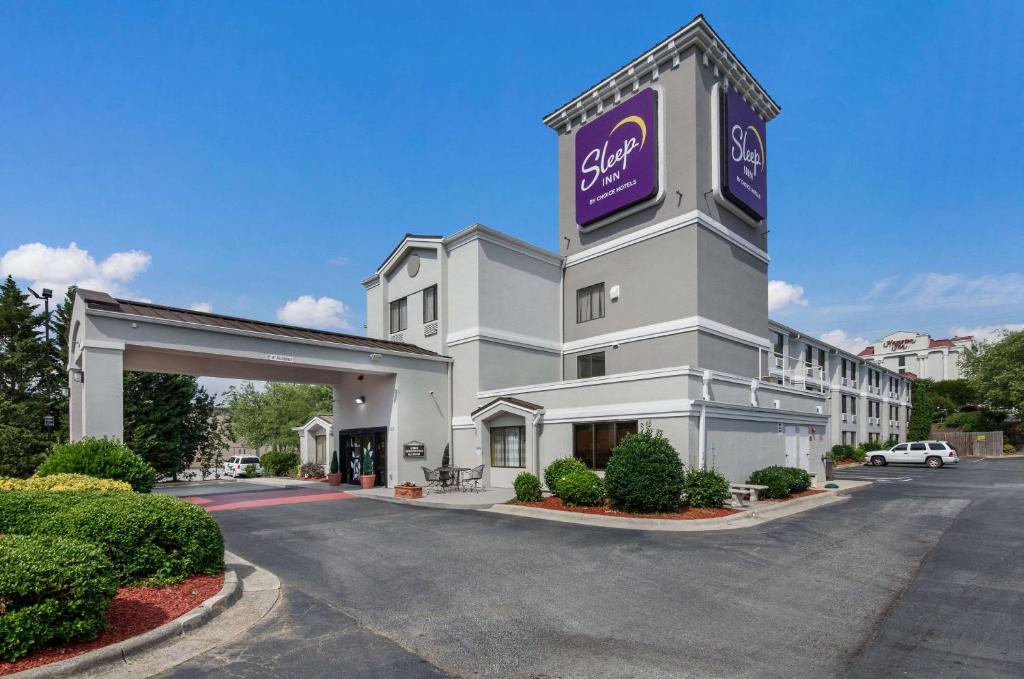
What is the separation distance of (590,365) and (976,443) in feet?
154

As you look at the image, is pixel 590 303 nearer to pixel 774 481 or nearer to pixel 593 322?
pixel 593 322

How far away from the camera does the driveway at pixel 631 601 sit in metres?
5.77

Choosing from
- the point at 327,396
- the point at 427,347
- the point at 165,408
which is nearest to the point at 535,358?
the point at 427,347

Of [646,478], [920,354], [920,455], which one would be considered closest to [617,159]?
[646,478]

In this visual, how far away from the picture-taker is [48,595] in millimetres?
5609

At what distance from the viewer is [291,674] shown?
17.8ft

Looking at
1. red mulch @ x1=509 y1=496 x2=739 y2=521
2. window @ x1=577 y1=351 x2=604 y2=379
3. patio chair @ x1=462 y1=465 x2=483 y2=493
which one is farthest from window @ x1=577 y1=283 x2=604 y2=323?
red mulch @ x1=509 y1=496 x2=739 y2=521

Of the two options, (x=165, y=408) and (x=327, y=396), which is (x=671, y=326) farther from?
(x=327, y=396)

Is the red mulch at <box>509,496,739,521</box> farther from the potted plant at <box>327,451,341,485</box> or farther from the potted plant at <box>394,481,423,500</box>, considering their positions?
the potted plant at <box>327,451,341,485</box>

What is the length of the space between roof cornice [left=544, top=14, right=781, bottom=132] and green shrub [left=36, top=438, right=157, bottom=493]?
22099mm

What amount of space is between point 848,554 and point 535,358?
15645mm

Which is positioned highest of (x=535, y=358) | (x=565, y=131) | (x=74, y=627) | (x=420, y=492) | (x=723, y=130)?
(x=565, y=131)

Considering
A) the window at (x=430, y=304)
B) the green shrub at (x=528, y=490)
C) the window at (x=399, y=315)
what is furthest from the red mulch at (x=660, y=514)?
the window at (x=399, y=315)

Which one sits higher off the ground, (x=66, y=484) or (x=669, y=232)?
(x=669, y=232)
